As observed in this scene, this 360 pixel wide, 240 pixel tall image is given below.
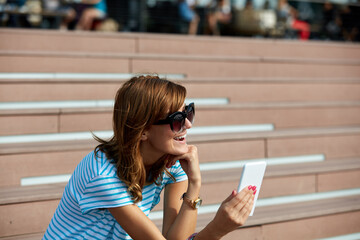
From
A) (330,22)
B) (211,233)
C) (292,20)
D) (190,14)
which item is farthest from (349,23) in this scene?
(211,233)

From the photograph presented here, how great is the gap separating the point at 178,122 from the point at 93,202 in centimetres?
46

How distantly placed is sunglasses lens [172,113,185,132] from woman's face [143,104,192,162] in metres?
0.02

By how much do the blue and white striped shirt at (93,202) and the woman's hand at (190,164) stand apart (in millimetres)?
150

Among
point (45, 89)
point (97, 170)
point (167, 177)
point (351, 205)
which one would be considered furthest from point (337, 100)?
point (97, 170)

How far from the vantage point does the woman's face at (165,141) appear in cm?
191

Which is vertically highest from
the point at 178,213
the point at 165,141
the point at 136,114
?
Answer: the point at 136,114

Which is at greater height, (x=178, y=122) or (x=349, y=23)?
(x=178, y=122)

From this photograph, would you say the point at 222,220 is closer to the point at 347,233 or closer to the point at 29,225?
the point at 29,225

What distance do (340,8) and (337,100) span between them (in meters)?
3.44

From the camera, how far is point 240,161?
3.69 m

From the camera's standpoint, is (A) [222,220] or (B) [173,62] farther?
(B) [173,62]

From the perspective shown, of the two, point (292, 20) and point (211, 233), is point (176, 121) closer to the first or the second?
point (211, 233)

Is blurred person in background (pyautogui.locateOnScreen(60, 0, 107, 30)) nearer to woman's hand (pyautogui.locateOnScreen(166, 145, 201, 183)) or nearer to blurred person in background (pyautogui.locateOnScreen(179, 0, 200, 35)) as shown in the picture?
blurred person in background (pyautogui.locateOnScreen(179, 0, 200, 35))

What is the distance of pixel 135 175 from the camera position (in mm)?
1872
